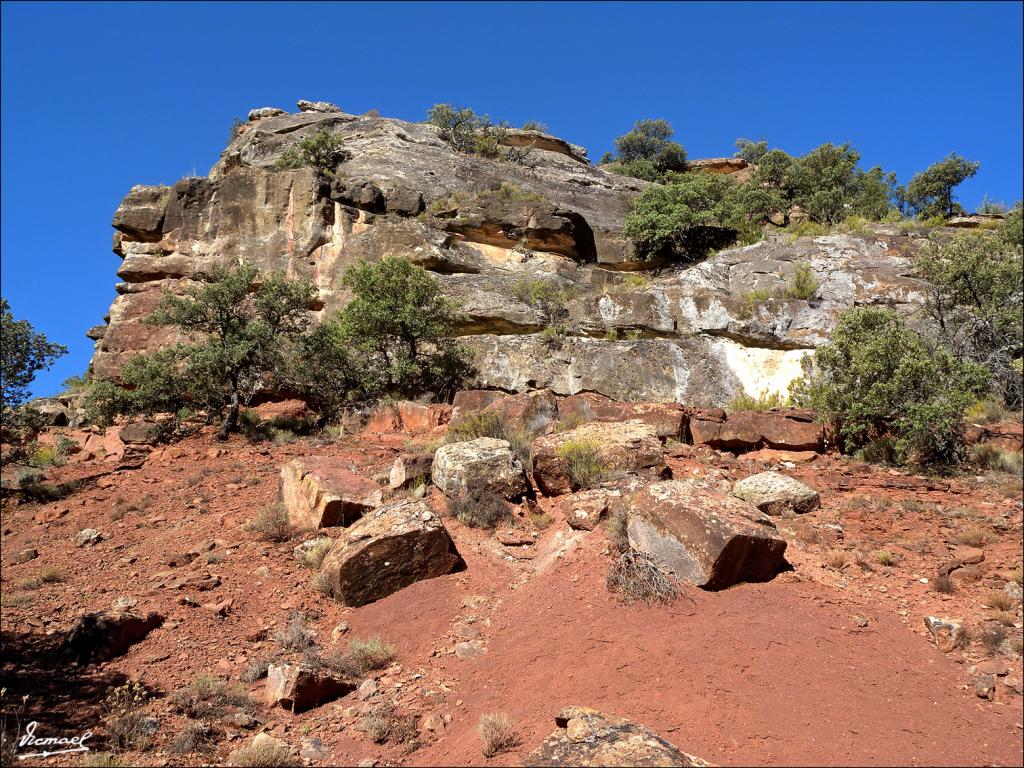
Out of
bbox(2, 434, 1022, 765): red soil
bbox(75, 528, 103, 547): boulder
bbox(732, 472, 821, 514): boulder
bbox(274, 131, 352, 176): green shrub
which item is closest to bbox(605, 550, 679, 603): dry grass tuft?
bbox(2, 434, 1022, 765): red soil

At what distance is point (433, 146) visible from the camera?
29234 millimetres

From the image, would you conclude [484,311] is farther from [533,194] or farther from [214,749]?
[214,749]

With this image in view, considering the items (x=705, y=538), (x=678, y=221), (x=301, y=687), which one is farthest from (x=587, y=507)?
(x=678, y=221)

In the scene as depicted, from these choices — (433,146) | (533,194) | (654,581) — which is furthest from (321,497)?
(433,146)

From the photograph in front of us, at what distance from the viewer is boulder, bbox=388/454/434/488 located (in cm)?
1174

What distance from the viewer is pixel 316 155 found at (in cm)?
2527

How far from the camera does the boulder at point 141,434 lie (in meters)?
16.7

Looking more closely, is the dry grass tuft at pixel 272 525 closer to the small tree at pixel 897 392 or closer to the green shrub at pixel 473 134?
the small tree at pixel 897 392

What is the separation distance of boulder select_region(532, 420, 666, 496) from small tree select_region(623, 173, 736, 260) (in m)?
13.6

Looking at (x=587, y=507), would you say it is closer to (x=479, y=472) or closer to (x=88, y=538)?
(x=479, y=472)

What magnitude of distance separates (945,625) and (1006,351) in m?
11.3

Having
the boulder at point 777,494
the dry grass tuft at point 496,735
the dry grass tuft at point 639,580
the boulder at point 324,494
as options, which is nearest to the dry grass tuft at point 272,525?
the boulder at point 324,494

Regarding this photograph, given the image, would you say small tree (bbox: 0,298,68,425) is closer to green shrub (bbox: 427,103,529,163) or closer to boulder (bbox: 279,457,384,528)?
boulder (bbox: 279,457,384,528)

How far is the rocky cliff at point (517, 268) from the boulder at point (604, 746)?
40.6 feet
